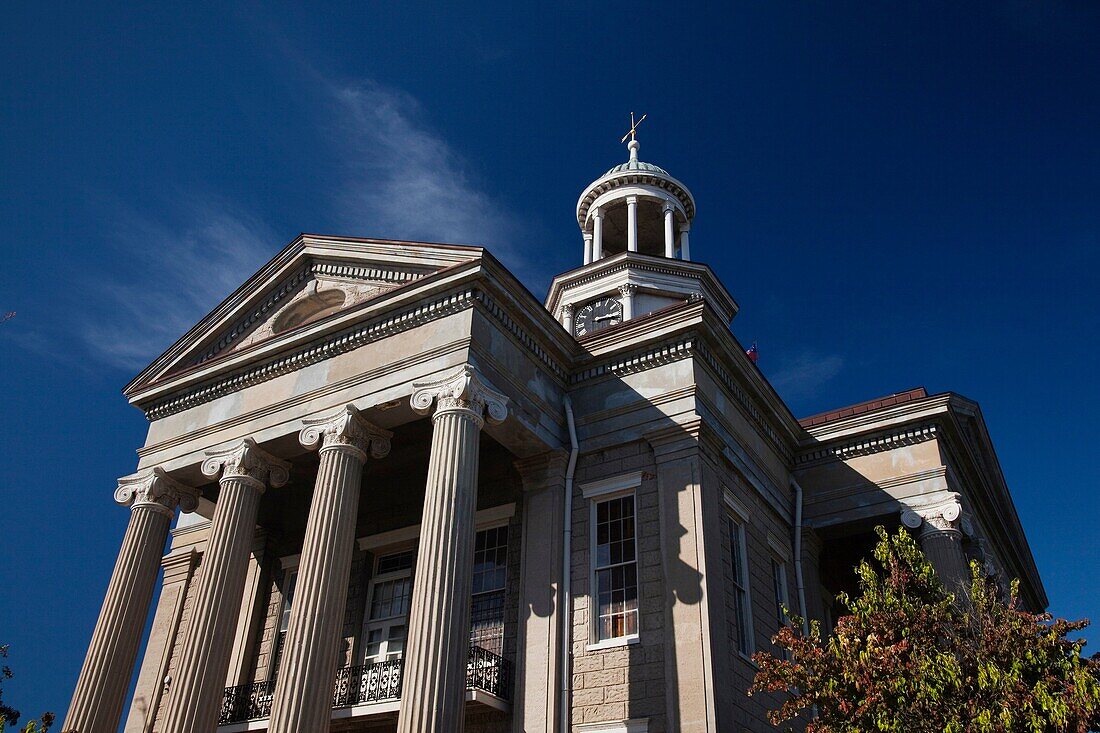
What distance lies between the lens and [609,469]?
56.4 ft

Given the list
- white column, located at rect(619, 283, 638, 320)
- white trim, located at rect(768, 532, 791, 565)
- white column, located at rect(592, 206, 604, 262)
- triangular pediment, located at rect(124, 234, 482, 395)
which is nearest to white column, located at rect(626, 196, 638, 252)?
white column, located at rect(592, 206, 604, 262)

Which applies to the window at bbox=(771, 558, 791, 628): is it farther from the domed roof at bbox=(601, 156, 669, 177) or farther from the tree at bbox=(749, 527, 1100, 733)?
the domed roof at bbox=(601, 156, 669, 177)

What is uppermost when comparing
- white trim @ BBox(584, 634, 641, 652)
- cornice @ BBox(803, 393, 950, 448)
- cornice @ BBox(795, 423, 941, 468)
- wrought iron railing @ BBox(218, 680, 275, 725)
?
cornice @ BBox(803, 393, 950, 448)

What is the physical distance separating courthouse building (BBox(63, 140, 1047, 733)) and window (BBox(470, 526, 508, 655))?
0.15ft

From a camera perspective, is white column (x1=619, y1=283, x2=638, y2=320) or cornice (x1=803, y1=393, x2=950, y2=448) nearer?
cornice (x1=803, y1=393, x2=950, y2=448)

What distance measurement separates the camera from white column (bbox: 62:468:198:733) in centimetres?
1616

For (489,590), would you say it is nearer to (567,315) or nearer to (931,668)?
(931,668)

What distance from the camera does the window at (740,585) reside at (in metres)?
16.2

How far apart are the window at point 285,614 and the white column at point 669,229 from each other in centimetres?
1728

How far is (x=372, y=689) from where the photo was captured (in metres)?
16.8

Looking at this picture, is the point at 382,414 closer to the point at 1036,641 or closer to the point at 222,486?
the point at 222,486

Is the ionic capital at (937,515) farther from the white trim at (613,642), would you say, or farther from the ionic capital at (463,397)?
the ionic capital at (463,397)

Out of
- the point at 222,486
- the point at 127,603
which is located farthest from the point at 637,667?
the point at 127,603

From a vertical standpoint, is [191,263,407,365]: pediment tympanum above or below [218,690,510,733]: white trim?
above
